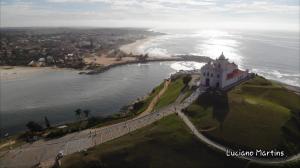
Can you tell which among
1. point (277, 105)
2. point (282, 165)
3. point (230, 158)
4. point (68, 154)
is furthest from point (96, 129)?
point (277, 105)

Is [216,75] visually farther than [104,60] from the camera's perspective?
No

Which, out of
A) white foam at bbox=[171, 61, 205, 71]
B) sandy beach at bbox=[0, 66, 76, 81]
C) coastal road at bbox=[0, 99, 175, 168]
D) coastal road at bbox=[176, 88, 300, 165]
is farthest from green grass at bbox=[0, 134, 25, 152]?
white foam at bbox=[171, 61, 205, 71]

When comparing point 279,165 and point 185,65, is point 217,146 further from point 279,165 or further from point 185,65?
point 185,65

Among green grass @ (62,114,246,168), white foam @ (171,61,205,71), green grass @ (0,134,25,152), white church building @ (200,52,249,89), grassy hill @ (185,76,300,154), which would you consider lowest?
green grass @ (0,134,25,152)

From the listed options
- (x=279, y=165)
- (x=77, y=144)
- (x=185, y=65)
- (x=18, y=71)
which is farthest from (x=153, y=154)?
(x=185, y=65)

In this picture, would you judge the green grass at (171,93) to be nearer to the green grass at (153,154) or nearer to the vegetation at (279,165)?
the green grass at (153,154)

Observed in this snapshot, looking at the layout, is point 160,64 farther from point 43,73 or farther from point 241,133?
point 241,133

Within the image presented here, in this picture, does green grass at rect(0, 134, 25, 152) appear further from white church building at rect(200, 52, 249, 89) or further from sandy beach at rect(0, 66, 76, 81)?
sandy beach at rect(0, 66, 76, 81)

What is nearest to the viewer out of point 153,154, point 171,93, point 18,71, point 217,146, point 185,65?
point 153,154
